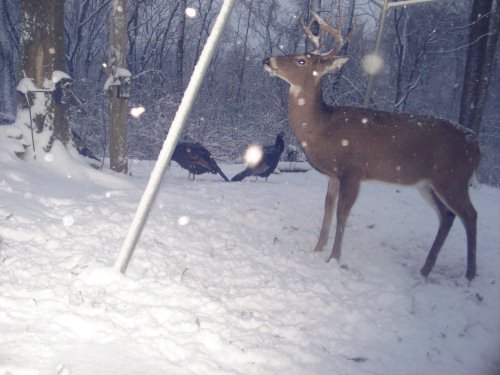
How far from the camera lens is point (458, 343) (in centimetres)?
321

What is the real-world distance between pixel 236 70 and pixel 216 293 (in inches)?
1115

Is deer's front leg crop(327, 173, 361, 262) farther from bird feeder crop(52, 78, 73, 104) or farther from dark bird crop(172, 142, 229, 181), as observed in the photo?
bird feeder crop(52, 78, 73, 104)

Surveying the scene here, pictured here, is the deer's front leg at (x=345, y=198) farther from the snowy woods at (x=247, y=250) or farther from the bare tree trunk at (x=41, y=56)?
the bare tree trunk at (x=41, y=56)

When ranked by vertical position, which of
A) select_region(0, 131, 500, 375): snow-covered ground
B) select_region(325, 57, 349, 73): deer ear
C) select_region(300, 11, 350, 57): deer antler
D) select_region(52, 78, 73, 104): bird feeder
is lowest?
select_region(0, 131, 500, 375): snow-covered ground

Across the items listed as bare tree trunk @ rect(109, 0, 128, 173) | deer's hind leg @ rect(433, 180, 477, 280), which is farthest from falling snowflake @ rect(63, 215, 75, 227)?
deer's hind leg @ rect(433, 180, 477, 280)

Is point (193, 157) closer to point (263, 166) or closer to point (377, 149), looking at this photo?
point (263, 166)

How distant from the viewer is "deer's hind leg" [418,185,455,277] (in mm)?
4633

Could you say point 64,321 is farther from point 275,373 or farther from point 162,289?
point 275,373

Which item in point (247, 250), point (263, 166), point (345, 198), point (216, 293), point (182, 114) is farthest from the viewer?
point (263, 166)

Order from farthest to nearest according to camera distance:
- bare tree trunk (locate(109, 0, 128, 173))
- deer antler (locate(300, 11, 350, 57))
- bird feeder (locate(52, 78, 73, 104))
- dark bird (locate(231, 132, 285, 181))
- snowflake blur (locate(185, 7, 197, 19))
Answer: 1. snowflake blur (locate(185, 7, 197, 19))
2. dark bird (locate(231, 132, 285, 181))
3. bare tree trunk (locate(109, 0, 128, 173))
4. bird feeder (locate(52, 78, 73, 104))
5. deer antler (locate(300, 11, 350, 57))

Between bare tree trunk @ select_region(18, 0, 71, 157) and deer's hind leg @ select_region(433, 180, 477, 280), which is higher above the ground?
bare tree trunk @ select_region(18, 0, 71, 157)

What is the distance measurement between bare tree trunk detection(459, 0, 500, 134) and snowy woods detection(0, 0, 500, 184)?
155 inches

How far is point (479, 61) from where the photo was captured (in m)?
9.97

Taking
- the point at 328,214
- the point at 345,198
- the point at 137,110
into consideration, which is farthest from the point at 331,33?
the point at 137,110
